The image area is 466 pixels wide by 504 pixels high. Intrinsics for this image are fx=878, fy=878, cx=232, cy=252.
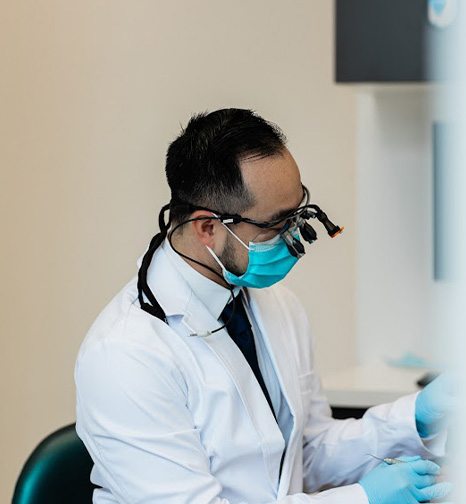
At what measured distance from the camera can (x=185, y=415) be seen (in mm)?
1260

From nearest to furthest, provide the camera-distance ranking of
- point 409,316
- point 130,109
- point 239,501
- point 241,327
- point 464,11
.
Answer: point 464,11 → point 239,501 → point 241,327 → point 409,316 → point 130,109

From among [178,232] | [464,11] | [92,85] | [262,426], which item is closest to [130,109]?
[92,85]

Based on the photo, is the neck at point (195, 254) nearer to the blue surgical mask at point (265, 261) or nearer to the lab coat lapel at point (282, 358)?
the blue surgical mask at point (265, 261)

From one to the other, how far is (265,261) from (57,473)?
443 millimetres

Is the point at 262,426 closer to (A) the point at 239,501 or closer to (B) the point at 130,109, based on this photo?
(A) the point at 239,501

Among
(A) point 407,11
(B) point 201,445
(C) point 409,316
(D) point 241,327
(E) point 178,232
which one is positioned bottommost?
(C) point 409,316

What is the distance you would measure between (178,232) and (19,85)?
4.96 feet

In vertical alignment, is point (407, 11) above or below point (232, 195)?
above

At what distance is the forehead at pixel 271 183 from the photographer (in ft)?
4.26

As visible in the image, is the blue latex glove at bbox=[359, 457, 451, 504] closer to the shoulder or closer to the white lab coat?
the white lab coat

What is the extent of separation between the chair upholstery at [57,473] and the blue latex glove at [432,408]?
1.73 ft

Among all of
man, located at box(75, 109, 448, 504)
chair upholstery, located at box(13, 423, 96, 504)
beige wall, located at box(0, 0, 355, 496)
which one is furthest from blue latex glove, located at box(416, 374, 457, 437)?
beige wall, located at box(0, 0, 355, 496)

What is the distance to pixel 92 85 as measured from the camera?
9.10 ft

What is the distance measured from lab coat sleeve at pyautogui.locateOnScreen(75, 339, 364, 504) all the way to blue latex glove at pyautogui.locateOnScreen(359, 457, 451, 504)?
1.0 inches
